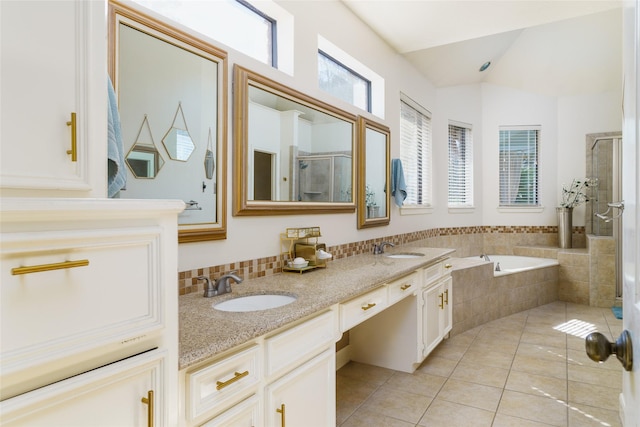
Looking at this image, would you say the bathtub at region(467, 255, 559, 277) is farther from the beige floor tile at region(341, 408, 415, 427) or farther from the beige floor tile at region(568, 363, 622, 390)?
the beige floor tile at region(341, 408, 415, 427)

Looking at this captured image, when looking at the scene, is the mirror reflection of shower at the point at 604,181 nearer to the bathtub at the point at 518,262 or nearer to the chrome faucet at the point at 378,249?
the bathtub at the point at 518,262

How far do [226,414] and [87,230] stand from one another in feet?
2.38

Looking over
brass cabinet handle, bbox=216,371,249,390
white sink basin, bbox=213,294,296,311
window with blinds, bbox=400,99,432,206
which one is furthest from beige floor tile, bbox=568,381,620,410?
brass cabinet handle, bbox=216,371,249,390

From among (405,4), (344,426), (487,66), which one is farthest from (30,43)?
(487,66)

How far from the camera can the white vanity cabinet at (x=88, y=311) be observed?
0.64m

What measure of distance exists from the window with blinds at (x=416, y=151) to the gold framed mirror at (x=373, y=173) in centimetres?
62

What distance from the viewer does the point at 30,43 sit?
82 cm

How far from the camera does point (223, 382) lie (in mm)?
1139

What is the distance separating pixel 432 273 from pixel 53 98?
2.77 m

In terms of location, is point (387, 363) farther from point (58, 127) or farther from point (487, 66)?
point (487, 66)

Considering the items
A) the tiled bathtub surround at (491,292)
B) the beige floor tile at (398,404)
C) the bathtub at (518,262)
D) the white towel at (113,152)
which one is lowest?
the beige floor tile at (398,404)

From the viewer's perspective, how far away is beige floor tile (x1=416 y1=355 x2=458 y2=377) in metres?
2.92

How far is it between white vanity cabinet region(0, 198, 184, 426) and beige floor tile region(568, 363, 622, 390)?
301 centimetres

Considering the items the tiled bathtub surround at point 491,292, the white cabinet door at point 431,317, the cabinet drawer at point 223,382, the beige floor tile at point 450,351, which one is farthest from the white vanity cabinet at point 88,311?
the tiled bathtub surround at point 491,292
